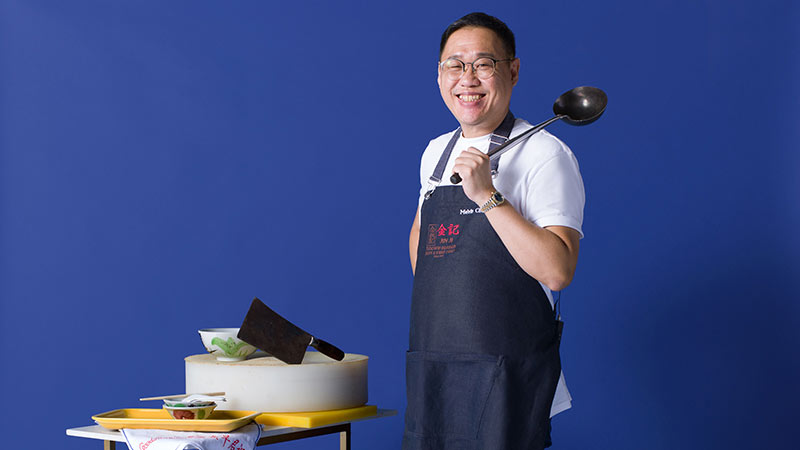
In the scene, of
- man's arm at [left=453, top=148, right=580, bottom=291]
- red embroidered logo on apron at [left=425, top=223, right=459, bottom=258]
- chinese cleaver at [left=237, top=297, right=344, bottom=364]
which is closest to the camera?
man's arm at [left=453, top=148, right=580, bottom=291]

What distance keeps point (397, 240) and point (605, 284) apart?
0.63 metres

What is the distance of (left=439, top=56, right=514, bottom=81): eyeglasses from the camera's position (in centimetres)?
151

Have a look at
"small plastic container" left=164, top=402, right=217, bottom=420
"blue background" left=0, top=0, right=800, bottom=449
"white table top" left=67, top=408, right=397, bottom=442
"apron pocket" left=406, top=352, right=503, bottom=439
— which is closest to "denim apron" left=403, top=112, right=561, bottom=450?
"apron pocket" left=406, top=352, right=503, bottom=439

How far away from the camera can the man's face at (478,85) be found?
1514 mm

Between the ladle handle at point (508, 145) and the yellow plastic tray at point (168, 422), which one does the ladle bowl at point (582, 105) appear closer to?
the ladle handle at point (508, 145)

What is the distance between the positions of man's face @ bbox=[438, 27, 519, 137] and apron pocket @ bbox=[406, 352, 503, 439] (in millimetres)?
429

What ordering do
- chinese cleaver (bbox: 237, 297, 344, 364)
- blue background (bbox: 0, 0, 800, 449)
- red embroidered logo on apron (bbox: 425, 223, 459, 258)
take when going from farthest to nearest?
blue background (bbox: 0, 0, 800, 449), chinese cleaver (bbox: 237, 297, 344, 364), red embroidered logo on apron (bbox: 425, 223, 459, 258)

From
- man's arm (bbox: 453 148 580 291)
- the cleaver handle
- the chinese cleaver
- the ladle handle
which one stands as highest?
the ladle handle

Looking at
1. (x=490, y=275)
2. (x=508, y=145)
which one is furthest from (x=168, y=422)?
(x=508, y=145)

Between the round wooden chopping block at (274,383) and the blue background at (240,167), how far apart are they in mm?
935

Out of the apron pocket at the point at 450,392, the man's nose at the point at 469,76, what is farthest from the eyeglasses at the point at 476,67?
the apron pocket at the point at 450,392

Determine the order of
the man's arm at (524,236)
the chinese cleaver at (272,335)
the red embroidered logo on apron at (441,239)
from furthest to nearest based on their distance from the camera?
the chinese cleaver at (272,335), the red embroidered logo on apron at (441,239), the man's arm at (524,236)

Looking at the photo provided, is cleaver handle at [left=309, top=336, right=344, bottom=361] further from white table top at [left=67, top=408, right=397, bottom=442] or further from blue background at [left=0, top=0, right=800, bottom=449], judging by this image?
blue background at [left=0, top=0, right=800, bottom=449]

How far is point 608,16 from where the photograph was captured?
248 centimetres
